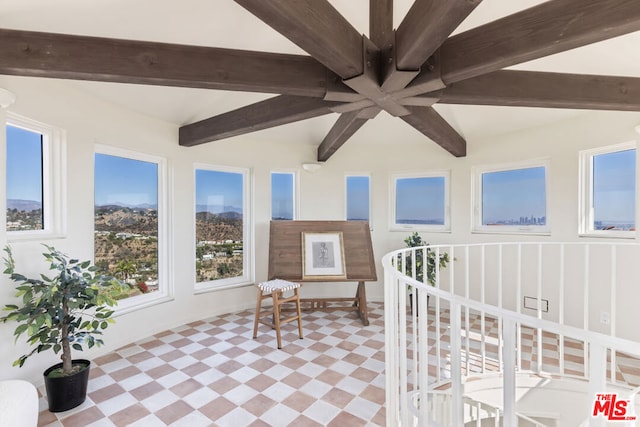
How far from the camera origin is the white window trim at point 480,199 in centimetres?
346

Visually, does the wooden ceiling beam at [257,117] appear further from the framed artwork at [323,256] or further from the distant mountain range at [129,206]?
the framed artwork at [323,256]

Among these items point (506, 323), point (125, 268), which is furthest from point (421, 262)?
point (125, 268)

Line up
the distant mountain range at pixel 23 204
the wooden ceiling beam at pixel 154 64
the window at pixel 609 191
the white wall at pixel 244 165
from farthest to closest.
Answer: the window at pixel 609 191 < the white wall at pixel 244 165 < the distant mountain range at pixel 23 204 < the wooden ceiling beam at pixel 154 64

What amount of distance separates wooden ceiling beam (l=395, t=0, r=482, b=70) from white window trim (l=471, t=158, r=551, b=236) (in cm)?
283

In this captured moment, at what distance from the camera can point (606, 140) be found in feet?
9.81

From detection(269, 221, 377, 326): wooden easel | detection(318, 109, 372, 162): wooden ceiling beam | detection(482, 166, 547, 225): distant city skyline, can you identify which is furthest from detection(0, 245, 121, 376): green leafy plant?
detection(482, 166, 547, 225): distant city skyline

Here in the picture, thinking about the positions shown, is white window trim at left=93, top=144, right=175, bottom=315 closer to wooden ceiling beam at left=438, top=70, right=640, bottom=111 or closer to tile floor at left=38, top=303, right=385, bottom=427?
tile floor at left=38, top=303, right=385, bottom=427

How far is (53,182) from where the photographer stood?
8.29 ft

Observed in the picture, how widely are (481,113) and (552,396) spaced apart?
9.05 feet

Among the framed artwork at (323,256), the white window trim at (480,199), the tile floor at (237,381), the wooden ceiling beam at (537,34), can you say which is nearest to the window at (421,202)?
the white window trim at (480,199)

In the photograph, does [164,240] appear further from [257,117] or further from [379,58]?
[379,58]

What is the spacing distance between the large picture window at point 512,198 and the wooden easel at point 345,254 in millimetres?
1579

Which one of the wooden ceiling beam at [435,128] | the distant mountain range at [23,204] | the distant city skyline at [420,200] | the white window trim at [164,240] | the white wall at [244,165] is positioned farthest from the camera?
the distant city skyline at [420,200]

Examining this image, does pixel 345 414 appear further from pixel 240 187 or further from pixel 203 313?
pixel 240 187
